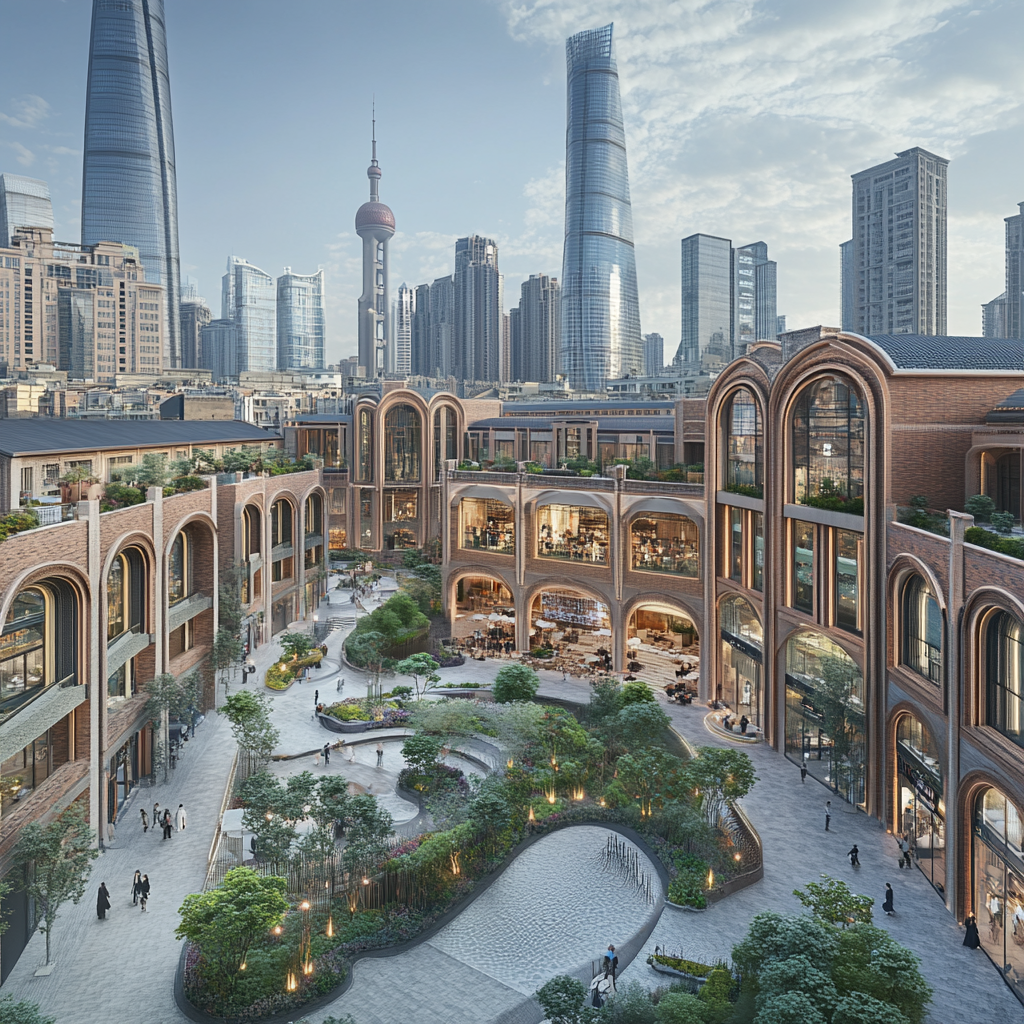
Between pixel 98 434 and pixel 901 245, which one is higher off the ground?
pixel 901 245

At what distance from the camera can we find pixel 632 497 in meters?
41.3

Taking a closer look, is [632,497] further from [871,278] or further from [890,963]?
[871,278]

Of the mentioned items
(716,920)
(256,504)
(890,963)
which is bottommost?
(716,920)

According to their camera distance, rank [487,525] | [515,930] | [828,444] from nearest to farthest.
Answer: [515,930] < [828,444] < [487,525]

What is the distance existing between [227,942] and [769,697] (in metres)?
23.3

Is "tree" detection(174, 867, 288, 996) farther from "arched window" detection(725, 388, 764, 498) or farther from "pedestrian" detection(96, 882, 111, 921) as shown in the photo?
"arched window" detection(725, 388, 764, 498)

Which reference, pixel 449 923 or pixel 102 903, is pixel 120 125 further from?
pixel 449 923

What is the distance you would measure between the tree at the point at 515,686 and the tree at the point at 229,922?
1726cm

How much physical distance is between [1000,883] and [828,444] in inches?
612

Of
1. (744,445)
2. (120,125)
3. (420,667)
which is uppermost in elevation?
(120,125)

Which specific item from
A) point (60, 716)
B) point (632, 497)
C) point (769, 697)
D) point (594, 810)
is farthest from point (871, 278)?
point (60, 716)

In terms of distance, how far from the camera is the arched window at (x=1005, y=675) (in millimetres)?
17473

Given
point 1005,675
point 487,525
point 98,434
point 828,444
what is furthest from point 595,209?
point 1005,675

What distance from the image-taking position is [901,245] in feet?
438
